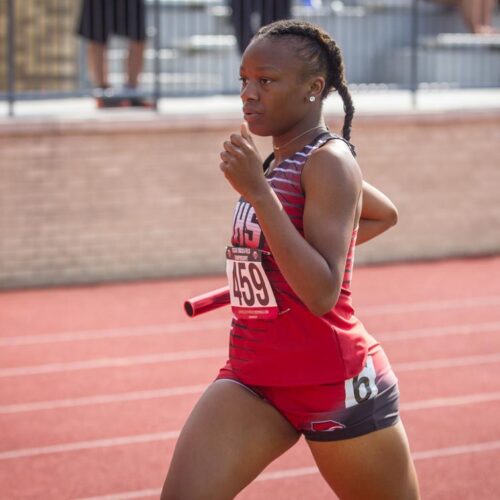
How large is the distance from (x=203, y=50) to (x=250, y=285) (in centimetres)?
1091

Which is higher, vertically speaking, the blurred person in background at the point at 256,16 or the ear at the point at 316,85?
the blurred person in background at the point at 256,16

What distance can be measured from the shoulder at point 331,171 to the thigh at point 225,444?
63 centimetres

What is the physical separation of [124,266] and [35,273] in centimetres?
79

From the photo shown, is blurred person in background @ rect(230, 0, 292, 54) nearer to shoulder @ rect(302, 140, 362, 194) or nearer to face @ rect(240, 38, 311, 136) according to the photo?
face @ rect(240, 38, 311, 136)

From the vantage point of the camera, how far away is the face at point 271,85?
3.11 meters

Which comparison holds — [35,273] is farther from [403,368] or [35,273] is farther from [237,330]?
[237,330]

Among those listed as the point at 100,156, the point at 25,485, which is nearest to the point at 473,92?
the point at 100,156

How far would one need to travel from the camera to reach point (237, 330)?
326 cm

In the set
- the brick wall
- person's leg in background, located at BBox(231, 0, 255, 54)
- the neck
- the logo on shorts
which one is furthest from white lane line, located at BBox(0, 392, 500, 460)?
person's leg in background, located at BBox(231, 0, 255, 54)

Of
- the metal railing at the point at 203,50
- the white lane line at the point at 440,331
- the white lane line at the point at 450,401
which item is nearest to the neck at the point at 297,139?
the white lane line at the point at 450,401

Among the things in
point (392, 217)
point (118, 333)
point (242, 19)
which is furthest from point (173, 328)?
point (392, 217)

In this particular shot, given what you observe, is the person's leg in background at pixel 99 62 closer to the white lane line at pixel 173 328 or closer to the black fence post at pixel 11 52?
the black fence post at pixel 11 52

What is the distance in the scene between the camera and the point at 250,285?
3.17m

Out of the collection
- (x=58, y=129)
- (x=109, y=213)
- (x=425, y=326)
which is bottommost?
(x=425, y=326)
